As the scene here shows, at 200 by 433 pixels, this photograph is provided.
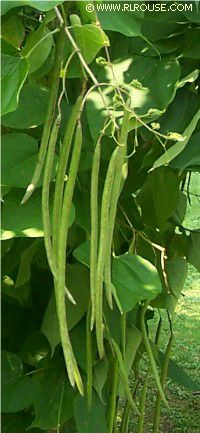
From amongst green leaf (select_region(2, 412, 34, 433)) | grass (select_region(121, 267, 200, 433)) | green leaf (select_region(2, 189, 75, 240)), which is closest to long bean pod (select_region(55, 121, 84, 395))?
green leaf (select_region(2, 189, 75, 240))

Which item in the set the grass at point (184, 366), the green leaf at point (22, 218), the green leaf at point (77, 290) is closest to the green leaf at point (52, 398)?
the green leaf at point (77, 290)

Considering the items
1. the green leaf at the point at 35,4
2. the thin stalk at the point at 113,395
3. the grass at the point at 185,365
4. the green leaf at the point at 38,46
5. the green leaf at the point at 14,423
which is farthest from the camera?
the grass at the point at 185,365

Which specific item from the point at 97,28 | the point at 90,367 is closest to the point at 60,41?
the point at 97,28

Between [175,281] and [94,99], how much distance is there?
40cm

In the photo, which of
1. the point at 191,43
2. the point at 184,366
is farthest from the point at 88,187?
the point at 184,366

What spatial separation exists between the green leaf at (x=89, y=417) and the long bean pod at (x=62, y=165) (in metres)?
0.46

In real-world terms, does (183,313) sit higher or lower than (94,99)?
lower

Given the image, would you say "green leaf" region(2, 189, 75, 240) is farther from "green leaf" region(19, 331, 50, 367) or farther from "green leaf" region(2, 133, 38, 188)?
"green leaf" region(19, 331, 50, 367)

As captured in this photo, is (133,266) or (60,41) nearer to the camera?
(60,41)

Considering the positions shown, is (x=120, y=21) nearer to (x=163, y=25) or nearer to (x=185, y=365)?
(x=163, y=25)

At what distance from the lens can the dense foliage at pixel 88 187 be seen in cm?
63

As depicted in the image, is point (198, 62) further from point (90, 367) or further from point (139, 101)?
point (90, 367)

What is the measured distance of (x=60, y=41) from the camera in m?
0.69

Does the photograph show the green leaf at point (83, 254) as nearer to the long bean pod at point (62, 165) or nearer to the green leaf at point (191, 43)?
the long bean pod at point (62, 165)
